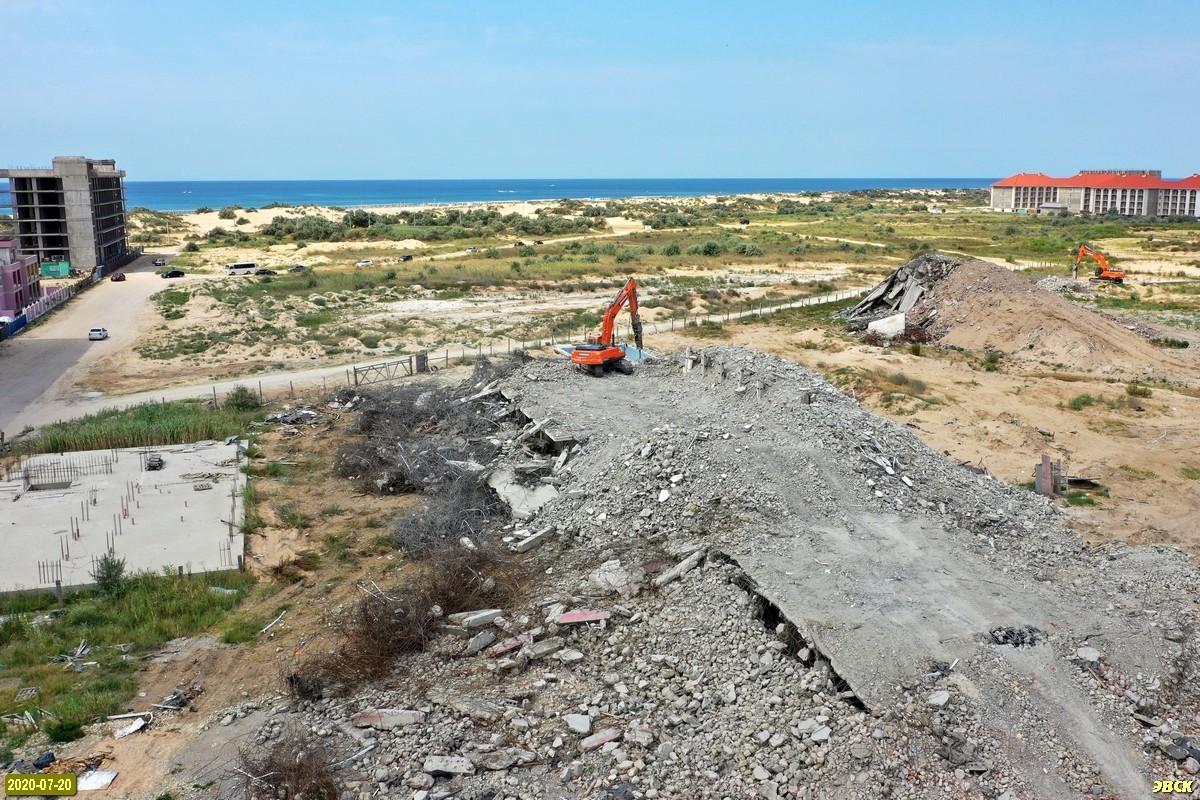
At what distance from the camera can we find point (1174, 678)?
12.0 m

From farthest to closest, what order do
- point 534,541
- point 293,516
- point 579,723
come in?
1. point 293,516
2. point 534,541
3. point 579,723

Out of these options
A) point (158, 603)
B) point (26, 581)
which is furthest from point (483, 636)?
point (26, 581)

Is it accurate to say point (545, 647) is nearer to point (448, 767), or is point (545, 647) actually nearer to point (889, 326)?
point (448, 767)

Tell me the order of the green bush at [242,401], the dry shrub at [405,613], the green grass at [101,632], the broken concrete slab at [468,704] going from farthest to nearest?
the green bush at [242,401] → the dry shrub at [405,613] → the green grass at [101,632] → the broken concrete slab at [468,704]

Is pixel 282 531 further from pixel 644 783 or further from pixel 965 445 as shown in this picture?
pixel 965 445

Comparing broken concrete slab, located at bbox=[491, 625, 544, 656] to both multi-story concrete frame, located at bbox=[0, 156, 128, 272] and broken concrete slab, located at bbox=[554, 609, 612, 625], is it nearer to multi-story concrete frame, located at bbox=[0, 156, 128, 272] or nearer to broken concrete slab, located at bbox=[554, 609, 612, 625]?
broken concrete slab, located at bbox=[554, 609, 612, 625]

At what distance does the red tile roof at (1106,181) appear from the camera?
11681 centimetres

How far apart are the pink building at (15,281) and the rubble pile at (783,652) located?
123ft

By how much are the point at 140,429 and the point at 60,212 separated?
162 feet

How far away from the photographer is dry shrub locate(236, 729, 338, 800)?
1052 cm

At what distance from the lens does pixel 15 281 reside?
46250 mm

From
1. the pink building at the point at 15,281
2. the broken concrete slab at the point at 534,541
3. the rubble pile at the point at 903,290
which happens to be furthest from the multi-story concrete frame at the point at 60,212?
the broken concrete slab at the point at 534,541

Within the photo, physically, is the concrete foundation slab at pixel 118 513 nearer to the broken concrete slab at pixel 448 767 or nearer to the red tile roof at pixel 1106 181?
the broken concrete slab at pixel 448 767

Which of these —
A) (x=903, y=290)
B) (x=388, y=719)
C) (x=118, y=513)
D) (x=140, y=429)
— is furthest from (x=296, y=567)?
(x=903, y=290)
